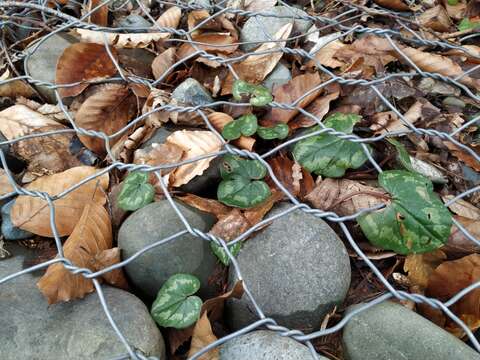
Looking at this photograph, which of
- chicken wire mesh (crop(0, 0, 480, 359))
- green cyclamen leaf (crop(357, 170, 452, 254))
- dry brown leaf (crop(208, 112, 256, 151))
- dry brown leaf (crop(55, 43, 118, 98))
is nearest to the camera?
chicken wire mesh (crop(0, 0, 480, 359))

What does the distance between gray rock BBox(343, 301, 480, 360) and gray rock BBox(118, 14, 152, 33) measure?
923mm

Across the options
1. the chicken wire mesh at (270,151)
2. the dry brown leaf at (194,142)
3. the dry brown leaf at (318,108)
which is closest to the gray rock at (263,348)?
the chicken wire mesh at (270,151)

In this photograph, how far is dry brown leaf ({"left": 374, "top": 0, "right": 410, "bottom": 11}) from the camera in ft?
4.32

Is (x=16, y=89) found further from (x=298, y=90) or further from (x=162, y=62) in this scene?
(x=298, y=90)

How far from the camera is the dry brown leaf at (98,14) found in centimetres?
127

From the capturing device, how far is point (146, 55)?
47.2 inches

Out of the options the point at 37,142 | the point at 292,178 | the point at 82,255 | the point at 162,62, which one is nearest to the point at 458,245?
the point at 292,178

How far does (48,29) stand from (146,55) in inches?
10.6

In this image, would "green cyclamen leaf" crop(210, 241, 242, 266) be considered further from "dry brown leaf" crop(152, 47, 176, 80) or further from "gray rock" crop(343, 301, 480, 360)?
"dry brown leaf" crop(152, 47, 176, 80)

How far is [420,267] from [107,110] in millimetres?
734

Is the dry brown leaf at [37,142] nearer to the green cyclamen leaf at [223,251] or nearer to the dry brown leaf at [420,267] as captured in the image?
the green cyclamen leaf at [223,251]

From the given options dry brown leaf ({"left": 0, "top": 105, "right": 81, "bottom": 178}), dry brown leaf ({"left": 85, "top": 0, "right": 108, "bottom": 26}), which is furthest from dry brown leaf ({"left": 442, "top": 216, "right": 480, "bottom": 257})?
dry brown leaf ({"left": 85, "top": 0, "right": 108, "bottom": 26})

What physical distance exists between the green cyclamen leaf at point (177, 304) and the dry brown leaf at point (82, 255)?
11cm

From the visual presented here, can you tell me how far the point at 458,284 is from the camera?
800mm
